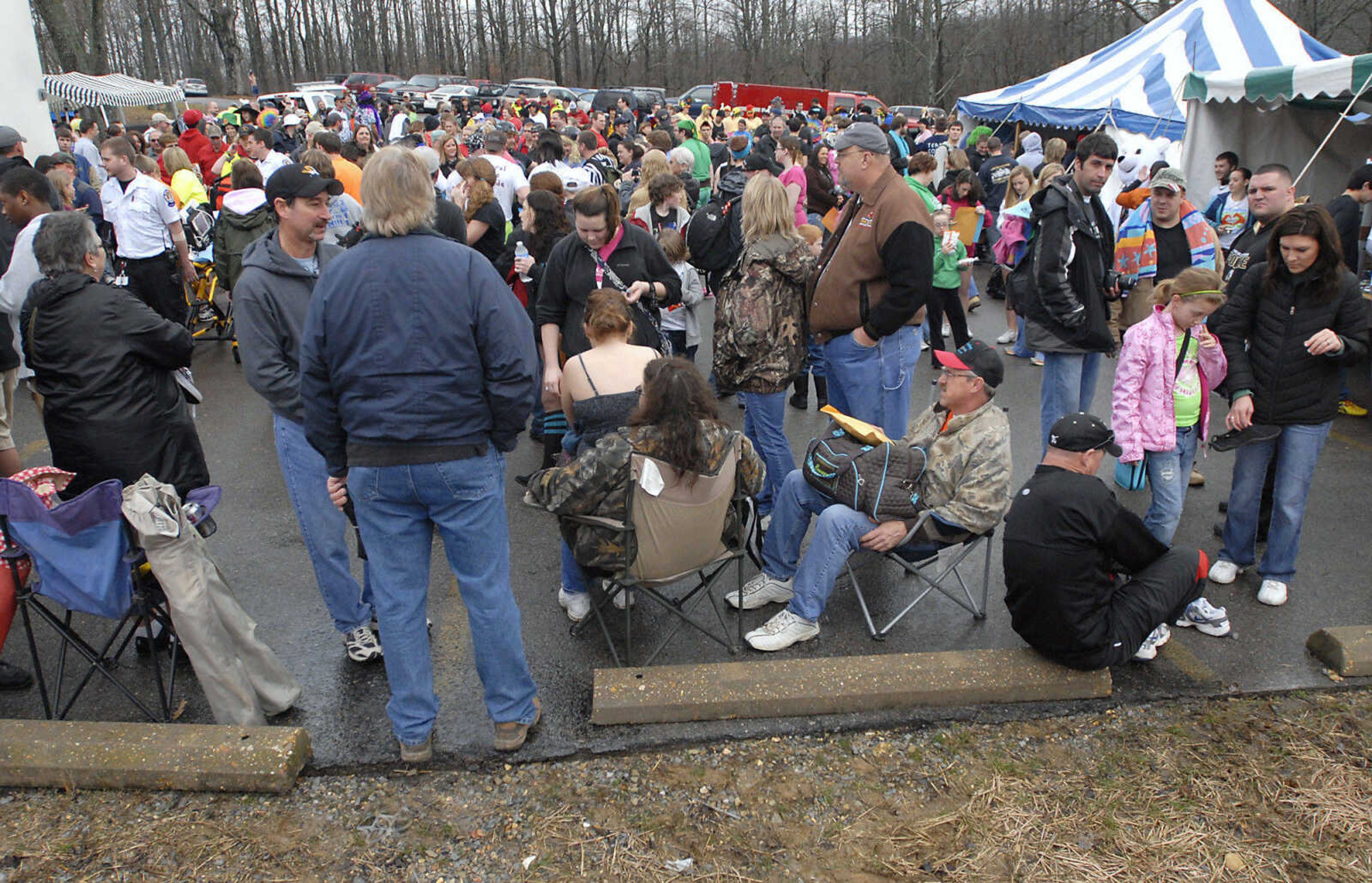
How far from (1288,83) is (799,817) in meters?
9.30

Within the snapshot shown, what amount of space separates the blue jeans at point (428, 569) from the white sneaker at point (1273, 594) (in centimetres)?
340

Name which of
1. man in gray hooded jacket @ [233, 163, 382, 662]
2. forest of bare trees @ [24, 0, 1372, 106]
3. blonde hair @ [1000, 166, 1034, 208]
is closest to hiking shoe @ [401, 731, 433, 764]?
man in gray hooded jacket @ [233, 163, 382, 662]

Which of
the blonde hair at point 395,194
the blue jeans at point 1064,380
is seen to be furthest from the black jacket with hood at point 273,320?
the blue jeans at point 1064,380

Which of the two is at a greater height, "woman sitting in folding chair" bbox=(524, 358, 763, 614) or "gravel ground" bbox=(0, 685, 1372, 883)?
"woman sitting in folding chair" bbox=(524, 358, 763, 614)

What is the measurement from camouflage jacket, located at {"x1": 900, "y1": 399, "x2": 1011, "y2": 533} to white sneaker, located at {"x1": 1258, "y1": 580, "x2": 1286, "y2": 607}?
1530 millimetres

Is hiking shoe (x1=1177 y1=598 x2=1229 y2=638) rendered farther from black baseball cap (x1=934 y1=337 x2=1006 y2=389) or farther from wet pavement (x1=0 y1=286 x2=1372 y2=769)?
black baseball cap (x1=934 y1=337 x2=1006 y2=389)

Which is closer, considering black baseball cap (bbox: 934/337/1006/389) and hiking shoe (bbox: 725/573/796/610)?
black baseball cap (bbox: 934/337/1006/389)

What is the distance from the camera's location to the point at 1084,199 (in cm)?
530

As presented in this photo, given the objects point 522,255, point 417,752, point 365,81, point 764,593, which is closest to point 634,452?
point 764,593

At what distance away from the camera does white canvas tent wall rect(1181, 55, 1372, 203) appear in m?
10.1

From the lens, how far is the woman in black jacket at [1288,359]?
4105 millimetres

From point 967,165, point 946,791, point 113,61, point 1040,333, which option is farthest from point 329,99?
point 113,61

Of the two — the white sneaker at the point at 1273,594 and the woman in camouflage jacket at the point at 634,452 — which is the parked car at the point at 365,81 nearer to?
the woman in camouflage jacket at the point at 634,452

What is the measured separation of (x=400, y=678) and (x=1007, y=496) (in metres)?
2.43
